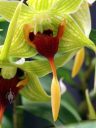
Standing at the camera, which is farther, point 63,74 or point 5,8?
point 63,74

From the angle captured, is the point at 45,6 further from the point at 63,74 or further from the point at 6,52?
the point at 63,74

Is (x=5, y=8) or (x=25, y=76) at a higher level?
(x=5, y=8)

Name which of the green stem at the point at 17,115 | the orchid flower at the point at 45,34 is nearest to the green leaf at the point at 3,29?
the orchid flower at the point at 45,34

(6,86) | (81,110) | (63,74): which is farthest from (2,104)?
(81,110)

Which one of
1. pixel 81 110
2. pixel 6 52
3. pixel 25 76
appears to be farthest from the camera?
pixel 81 110

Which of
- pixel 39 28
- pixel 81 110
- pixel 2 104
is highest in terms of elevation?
pixel 39 28

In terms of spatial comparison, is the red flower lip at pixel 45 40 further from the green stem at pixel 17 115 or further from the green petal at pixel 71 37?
the green stem at pixel 17 115

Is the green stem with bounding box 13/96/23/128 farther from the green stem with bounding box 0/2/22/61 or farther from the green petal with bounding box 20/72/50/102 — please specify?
the green stem with bounding box 0/2/22/61
